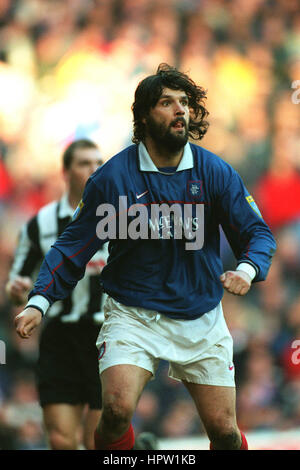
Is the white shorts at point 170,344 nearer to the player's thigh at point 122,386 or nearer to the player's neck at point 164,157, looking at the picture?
the player's thigh at point 122,386

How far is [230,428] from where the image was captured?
12.1ft

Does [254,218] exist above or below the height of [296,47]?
below

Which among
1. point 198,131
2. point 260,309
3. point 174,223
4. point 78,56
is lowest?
point 260,309

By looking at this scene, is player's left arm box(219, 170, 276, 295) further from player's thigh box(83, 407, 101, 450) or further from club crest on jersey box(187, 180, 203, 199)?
player's thigh box(83, 407, 101, 450)

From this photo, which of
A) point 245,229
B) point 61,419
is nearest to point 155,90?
point 245,229

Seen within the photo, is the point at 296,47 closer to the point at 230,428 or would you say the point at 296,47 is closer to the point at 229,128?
the point at 229,128

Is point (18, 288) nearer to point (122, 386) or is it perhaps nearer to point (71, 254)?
point (71, 254)

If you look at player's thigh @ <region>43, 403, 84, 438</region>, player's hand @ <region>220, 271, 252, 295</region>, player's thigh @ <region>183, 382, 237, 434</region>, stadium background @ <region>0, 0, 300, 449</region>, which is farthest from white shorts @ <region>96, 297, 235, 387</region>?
stadium background @ <region>0, 0, 300, 449</region>

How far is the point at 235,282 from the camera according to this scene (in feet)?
11.2

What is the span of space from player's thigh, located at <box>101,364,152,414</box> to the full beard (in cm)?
110

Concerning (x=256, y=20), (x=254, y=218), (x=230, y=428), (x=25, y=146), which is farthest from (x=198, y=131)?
(x=256, y=20)

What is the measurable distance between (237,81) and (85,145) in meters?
3.76

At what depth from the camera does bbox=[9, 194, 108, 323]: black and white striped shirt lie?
489 cm

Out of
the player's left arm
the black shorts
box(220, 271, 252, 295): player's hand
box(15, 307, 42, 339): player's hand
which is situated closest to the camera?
box(220, 271, 252, 295): player's hand
